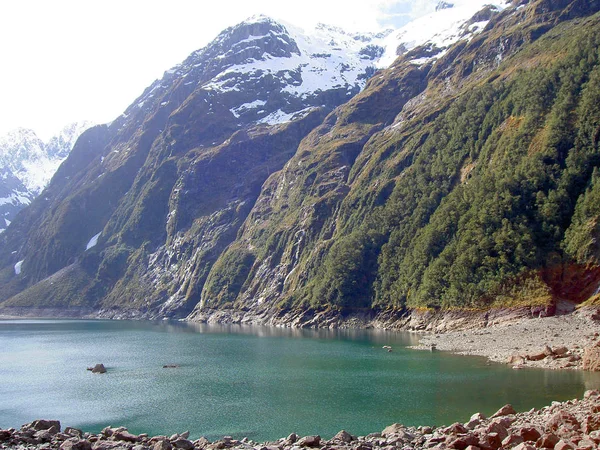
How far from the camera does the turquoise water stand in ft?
148

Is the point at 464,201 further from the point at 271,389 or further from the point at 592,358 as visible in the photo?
the point at 271,389

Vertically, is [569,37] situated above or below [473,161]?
above

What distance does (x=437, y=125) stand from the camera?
514 ft

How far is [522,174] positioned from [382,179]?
194 feet

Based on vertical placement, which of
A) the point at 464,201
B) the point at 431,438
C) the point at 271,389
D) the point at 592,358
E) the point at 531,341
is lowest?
the point at 271,389

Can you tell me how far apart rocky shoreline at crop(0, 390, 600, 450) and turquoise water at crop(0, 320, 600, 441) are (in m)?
5.11

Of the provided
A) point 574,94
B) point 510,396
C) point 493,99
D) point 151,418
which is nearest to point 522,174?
point 574,94

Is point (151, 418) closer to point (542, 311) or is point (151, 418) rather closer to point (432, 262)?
point (542, 311)

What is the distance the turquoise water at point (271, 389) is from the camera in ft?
148

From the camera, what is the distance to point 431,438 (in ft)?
109

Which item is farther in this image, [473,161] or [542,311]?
[473,161]

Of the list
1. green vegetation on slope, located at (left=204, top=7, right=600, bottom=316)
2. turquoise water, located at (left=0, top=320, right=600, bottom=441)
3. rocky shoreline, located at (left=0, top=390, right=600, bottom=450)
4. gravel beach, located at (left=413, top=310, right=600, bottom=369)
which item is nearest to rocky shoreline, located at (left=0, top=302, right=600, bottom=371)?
gravel beach, located at (left=413, top=310, right=600, bottom=369)

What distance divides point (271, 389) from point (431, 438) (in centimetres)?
2773

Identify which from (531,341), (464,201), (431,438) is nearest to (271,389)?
(431,438)
